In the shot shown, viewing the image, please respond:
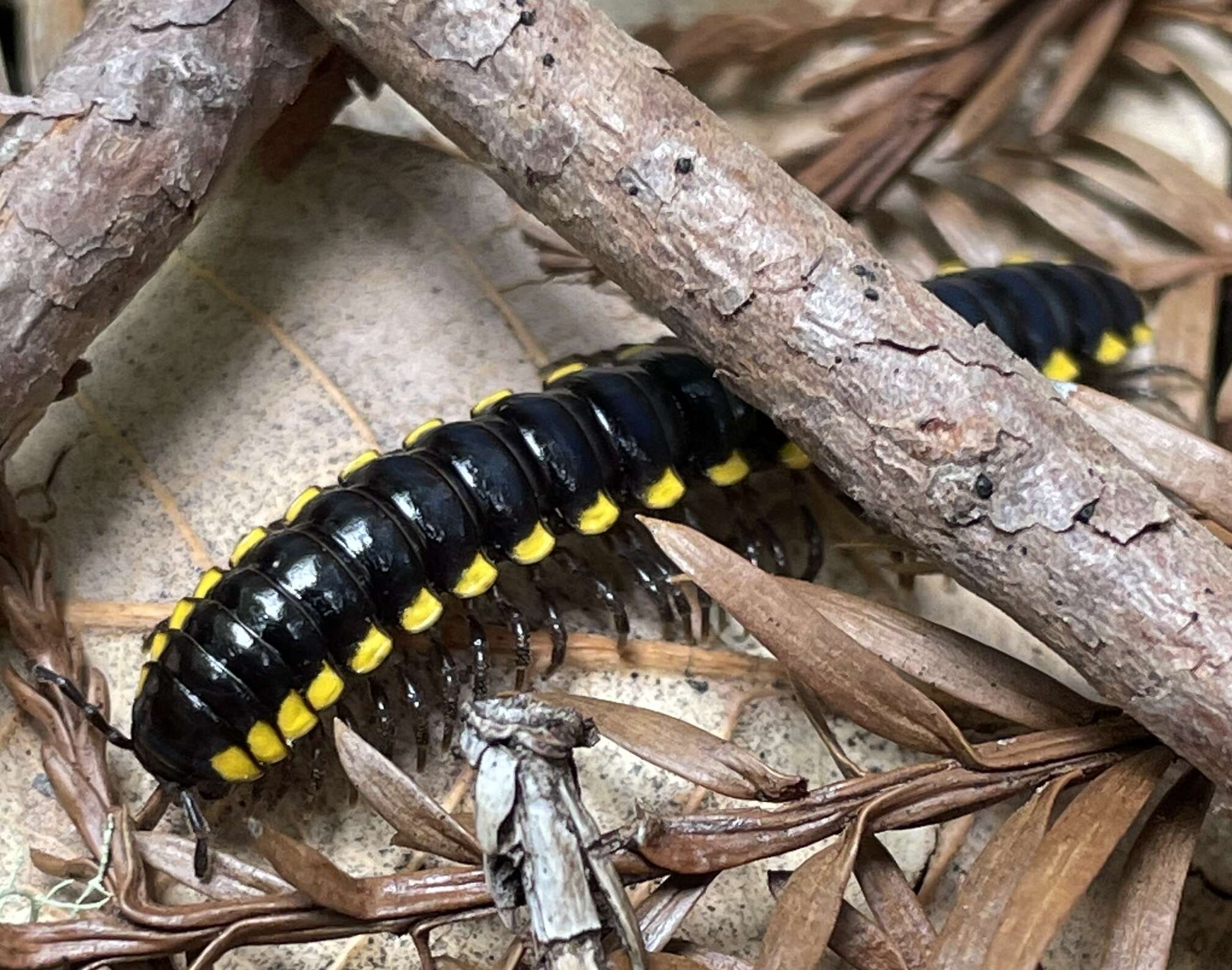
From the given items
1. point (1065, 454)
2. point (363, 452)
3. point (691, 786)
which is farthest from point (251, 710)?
point (1065, 454)

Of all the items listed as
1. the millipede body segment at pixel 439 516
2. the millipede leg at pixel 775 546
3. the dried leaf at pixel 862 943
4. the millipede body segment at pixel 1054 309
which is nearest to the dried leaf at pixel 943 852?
the dried leaf at pixel 862 943

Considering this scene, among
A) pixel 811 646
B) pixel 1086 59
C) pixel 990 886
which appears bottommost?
pixel 990 886

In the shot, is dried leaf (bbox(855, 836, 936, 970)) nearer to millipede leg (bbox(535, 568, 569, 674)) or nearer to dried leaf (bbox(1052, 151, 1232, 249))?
millipede leg (bbox(535, 568, 569, 674))

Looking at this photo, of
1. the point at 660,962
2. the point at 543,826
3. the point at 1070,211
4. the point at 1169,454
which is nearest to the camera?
the point at 543,826

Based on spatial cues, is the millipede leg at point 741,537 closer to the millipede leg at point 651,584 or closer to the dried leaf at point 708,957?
the millipede leg at point 651,584

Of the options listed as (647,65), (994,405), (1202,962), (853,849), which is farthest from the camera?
(1202,962)

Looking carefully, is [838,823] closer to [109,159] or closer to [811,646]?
[811,646]

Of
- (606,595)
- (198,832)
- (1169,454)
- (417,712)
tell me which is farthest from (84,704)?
(1169,454)

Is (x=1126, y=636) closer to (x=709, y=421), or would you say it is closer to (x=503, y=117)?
(x=709, y=421)
